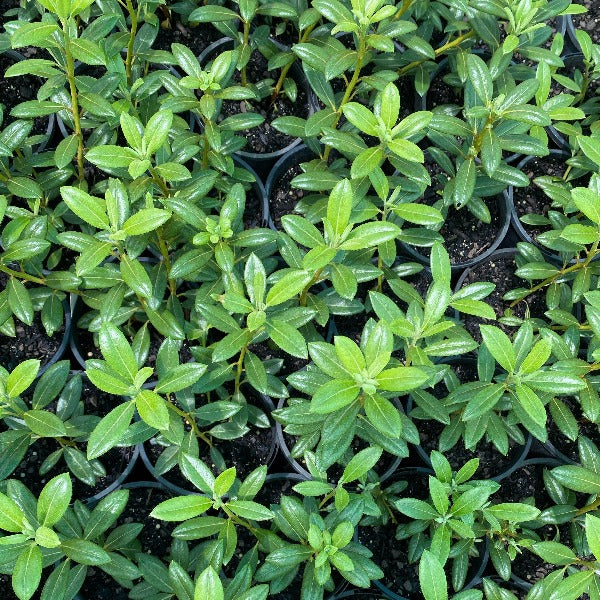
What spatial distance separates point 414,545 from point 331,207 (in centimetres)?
114

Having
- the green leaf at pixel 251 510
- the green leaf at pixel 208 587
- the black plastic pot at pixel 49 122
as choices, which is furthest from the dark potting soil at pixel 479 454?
the black plastic pot at pixel 49 122

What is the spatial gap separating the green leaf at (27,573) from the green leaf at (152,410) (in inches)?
15.4

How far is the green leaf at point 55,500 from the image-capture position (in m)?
1.50

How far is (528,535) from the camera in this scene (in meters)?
2.10

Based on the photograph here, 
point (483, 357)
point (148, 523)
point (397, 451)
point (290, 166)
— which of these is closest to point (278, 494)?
point (148, 523)

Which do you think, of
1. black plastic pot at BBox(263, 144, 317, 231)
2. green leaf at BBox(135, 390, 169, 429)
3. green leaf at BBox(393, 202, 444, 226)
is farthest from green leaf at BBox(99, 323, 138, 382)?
black plastic pot at BBox(263, 144, 317, 231)

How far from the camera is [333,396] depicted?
1483 millimetres

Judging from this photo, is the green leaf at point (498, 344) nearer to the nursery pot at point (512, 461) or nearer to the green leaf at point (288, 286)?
the green leaf at point (288, 286)

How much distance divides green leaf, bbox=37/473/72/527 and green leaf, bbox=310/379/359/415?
0.63m

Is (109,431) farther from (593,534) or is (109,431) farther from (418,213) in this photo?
(593,534)

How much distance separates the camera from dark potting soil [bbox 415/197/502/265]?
2629 millimetres

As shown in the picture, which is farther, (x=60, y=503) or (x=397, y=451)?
(x=397, y=451)

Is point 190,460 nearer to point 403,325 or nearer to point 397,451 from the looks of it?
point 397,451

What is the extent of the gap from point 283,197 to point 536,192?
1.13 meters
